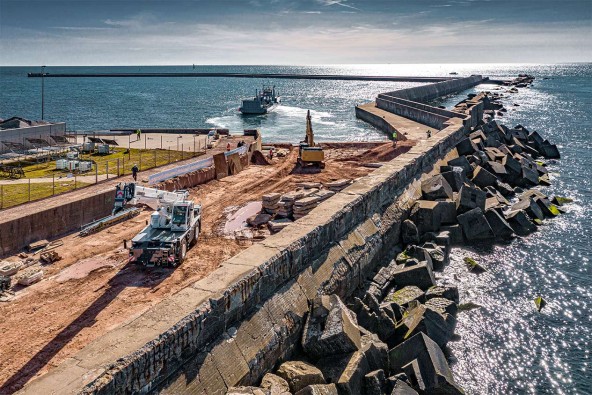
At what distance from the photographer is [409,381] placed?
1140 centimetres

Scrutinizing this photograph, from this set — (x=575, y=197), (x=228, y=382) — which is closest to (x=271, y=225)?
(x=228, y=382)

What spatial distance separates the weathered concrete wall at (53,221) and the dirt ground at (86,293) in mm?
892

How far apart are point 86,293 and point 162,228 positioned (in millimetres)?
3487

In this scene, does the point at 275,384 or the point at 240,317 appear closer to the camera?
the point at 275,384

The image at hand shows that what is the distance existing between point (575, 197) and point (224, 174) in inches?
841

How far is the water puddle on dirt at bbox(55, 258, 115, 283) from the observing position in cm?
1670

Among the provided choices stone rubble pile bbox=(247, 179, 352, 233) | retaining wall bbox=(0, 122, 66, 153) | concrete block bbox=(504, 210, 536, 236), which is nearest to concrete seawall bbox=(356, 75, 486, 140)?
concrete block bbox=(504, 210, 536, 236)

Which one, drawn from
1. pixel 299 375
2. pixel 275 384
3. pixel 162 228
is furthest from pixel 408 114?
pixel 275 384

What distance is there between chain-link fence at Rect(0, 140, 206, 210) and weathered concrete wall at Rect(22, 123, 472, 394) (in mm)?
14659

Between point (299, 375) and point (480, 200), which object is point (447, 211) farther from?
point (299, 375)

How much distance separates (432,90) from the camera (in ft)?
376

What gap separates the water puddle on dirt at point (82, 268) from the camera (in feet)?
54.8

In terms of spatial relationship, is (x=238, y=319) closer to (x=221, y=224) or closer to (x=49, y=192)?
(x=221, y=224)

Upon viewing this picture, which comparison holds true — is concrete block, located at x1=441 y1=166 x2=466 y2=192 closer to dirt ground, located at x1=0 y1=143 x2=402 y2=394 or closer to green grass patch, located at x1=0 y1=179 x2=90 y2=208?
dirt ground, located at x1=0 y1=143 x2=402 y2=394
